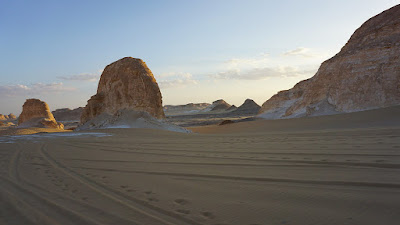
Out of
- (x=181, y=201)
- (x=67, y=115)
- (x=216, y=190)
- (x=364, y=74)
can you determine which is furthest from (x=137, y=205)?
(x=67, y=115)

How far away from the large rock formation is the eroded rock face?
38.6 ft

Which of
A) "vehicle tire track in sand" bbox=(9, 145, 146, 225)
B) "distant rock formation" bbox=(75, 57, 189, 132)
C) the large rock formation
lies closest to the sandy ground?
"vehicle tire track in sand" bbox=(9, 145, 146, 225)

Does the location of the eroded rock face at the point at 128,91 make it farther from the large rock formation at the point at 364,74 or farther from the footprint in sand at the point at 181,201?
the footprint in sand at the point at 181,201

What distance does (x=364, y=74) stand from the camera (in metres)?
16.0

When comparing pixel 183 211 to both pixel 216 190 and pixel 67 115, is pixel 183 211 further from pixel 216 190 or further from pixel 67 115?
pixel 67 115

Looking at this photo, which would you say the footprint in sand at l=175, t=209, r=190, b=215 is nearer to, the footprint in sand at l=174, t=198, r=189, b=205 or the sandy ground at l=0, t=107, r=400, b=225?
Result: the sandy ground at l=0, t=107, r=400, b=225

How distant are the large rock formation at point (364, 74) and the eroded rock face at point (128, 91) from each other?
11772 millimetres

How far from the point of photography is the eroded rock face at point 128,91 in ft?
65.0

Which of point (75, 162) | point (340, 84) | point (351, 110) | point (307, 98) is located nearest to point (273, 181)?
point (75, 162)

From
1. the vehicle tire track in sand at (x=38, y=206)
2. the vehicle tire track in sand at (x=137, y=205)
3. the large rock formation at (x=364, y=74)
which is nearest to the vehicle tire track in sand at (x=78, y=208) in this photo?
the vehicle tire track in sand at (x=38, y=206)

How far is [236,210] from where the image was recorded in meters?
2.39

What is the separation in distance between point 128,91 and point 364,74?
16.1m

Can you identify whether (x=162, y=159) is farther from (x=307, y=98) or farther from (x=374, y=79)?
(x=307, y=98)

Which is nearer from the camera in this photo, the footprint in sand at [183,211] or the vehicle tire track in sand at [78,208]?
the vehicle tire track in sand at [78,208]
